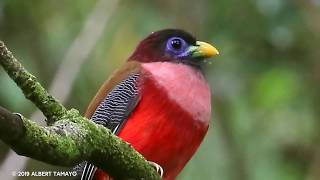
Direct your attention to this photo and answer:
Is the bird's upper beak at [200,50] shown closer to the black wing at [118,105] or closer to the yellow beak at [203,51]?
the yellow beak at [203,51]

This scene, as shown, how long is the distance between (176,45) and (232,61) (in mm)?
2367

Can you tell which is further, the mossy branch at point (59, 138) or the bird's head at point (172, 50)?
the bird's head at point (172, 50)

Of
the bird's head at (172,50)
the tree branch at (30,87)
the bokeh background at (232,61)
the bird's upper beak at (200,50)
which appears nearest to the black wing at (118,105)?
the bird's head at (172,50)

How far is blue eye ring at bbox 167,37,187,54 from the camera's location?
4.05m

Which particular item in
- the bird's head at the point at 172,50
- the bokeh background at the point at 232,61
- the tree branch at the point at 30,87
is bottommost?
the bokeh background at the point at 232,61

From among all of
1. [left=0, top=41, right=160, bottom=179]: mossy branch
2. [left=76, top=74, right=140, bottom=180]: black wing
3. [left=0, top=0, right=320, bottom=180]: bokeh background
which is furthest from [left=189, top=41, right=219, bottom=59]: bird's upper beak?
[left=0, top=0, right=320, bottom=180]: bokeh background

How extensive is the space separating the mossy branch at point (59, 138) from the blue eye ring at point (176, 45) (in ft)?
4.60

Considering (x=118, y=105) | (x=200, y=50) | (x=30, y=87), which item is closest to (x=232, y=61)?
(x=200, y=50)

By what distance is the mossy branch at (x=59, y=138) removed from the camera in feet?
7.04

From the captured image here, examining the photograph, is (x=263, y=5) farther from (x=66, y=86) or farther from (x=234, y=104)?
(x=66, y=86)

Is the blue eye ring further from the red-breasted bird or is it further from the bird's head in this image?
the red-breasted bird

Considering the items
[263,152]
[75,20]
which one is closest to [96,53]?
[75,20]

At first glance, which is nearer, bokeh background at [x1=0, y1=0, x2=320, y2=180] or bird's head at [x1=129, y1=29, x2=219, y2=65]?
bird's head at [x1=129, y1=29, x2=219, y2=65]

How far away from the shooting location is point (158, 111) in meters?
3.64
